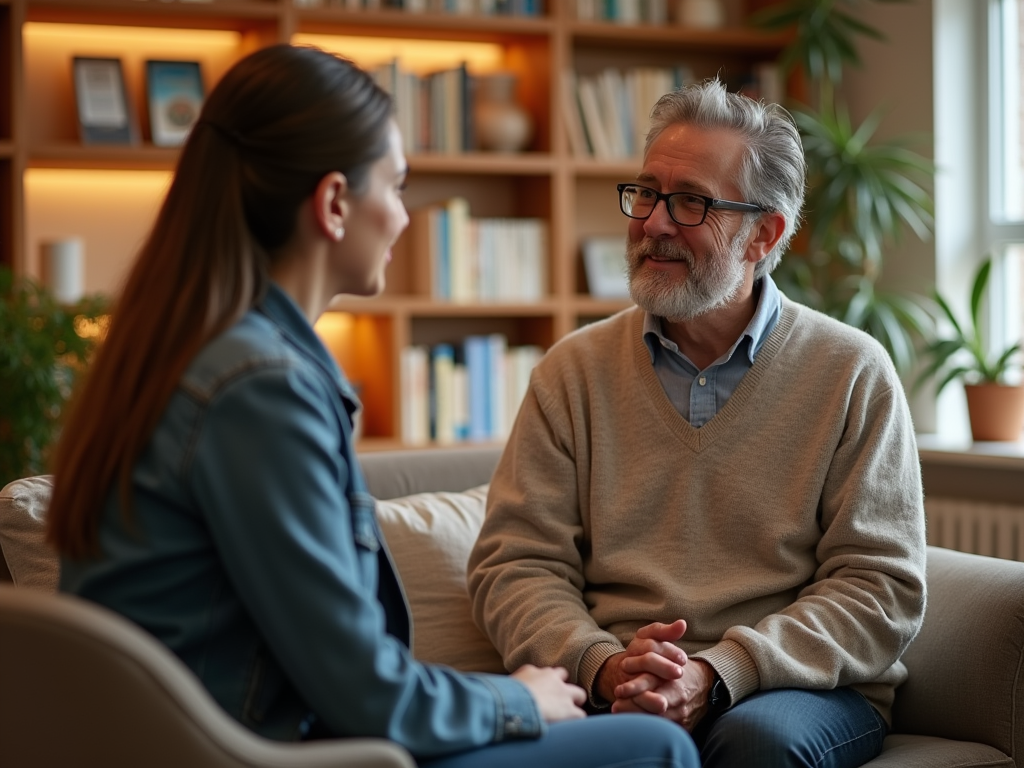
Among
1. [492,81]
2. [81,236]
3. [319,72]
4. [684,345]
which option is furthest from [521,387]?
[319,72]

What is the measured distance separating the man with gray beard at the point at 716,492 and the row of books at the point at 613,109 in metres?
1.96

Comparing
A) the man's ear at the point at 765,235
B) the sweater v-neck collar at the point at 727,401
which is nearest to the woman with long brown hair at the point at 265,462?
the sweater v-neck collar at the point at 727,401

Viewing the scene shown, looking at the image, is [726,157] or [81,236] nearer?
[726,157]

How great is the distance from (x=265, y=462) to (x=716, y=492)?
1007 millimetres

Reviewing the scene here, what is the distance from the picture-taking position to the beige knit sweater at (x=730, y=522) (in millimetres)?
1857

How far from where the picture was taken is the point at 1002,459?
3.25 m

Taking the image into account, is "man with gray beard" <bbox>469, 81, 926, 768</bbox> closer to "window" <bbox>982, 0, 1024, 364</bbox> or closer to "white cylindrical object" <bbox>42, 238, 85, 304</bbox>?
"window" <bbox>982, 0, 1024, 364</bbox>

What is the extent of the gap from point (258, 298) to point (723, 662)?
0.90 metres

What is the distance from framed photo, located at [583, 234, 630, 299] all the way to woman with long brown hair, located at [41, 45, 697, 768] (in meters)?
2.90

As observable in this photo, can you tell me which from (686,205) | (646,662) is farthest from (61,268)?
(646,662)

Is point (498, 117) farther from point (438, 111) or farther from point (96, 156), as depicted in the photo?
point (96, 156)

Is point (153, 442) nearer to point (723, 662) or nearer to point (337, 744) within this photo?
point (337, 744)

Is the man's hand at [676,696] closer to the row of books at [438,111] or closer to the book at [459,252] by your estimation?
the book at [459,252]

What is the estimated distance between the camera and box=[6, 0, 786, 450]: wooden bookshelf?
11.9 feet
